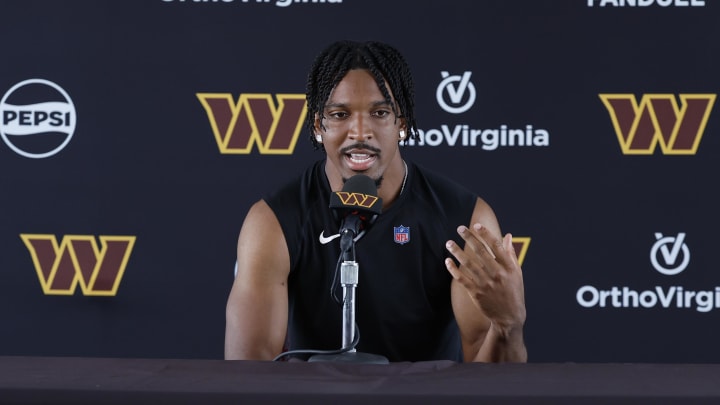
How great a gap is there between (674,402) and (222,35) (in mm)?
1980

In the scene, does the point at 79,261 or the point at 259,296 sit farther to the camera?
the point at 79,261

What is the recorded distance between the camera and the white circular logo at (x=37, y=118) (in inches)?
104

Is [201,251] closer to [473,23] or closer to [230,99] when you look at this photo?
[230,99]

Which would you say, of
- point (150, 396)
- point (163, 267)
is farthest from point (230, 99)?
point (150, 396)

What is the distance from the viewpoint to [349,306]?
1277 millimetres

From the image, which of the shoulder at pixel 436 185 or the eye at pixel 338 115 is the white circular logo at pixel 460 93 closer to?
the shoulder at pixel 436 185

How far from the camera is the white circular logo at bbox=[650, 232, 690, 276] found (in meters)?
2.54

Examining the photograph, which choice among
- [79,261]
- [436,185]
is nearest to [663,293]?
[436,185]

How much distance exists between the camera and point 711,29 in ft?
8.36

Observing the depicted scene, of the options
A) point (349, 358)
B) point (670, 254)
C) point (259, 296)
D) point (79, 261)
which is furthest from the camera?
point (79, 261)

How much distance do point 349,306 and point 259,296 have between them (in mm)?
499

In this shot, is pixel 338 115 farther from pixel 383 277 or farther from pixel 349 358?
pixel 349 358

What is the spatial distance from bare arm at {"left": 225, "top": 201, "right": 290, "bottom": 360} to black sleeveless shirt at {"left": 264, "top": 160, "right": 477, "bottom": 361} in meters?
0.03

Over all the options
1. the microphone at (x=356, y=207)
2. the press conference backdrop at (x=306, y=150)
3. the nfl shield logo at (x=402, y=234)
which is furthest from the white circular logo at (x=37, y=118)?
the microphone at (x=356, y=207)
